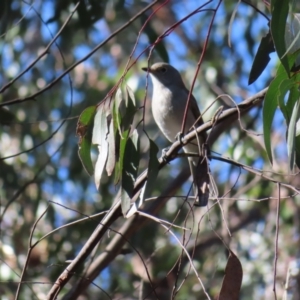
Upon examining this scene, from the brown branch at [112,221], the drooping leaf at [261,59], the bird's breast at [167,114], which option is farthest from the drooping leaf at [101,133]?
the bird's breast at [167,114]

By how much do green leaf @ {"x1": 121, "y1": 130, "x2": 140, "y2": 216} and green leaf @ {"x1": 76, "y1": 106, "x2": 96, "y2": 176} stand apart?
0.16 m

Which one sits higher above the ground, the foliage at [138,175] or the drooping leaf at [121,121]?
the foliage at [138,175]

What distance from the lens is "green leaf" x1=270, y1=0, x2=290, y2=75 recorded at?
221 cm

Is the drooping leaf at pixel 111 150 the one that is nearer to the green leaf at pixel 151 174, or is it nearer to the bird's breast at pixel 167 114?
the green leaf at pixel 151 174

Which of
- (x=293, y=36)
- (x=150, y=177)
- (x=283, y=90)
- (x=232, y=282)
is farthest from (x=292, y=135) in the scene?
(x=150, y=177)

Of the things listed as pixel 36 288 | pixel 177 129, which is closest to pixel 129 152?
pixel 177 129

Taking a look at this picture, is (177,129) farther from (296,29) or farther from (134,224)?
(296,29)

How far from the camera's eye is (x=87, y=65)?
916 cm

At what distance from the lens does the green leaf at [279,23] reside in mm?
2211

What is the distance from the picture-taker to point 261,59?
8.48 feet

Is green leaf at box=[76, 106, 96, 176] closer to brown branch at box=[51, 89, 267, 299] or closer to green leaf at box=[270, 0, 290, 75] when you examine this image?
brown branch at box=[51, 89, 267, 299]

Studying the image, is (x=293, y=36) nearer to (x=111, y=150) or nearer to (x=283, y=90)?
(x=283, y=90)

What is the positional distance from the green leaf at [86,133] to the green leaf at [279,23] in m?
0.86

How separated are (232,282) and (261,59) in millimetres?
833
